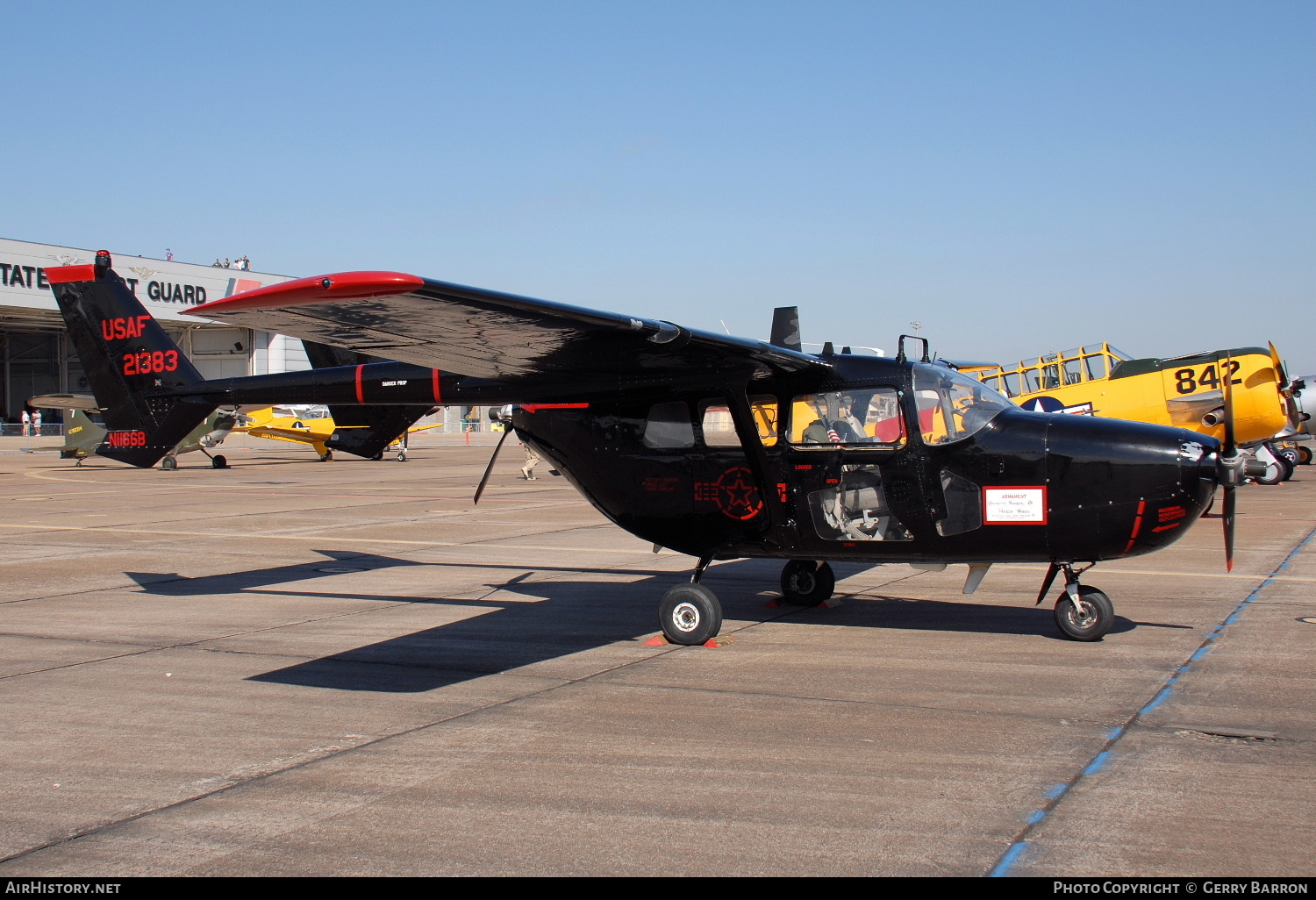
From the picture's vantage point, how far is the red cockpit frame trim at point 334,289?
530 cm

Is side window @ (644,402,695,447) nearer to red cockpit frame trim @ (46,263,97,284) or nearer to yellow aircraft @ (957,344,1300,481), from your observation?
red cockpit frame trim @ (46,263,97,284)

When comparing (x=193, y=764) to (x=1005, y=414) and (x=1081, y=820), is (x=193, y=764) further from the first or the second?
(x=1005, y=414)

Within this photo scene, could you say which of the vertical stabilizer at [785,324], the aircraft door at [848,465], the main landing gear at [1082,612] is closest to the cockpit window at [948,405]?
the aircraft door at [848,465]

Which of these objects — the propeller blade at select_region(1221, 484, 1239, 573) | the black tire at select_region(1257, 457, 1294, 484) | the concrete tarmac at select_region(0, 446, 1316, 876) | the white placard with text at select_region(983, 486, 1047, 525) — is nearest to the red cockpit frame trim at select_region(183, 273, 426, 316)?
the concrete tarmac at select_region(0, 446, 1316, 876)

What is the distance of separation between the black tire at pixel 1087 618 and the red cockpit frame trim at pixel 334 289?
5.52 m

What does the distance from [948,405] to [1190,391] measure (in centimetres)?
1393

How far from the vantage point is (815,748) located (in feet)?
17.8

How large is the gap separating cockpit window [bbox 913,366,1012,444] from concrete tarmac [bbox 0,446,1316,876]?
5.47ft

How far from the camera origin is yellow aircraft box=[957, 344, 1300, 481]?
1947 centimetres

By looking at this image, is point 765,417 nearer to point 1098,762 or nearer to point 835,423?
point 835,423

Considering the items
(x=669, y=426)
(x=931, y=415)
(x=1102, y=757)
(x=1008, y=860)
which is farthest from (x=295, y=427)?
(x=1008, y=860)

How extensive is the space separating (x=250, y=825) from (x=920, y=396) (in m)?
5.58

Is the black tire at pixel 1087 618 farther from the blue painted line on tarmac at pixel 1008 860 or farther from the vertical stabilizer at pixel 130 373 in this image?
the vertical stabilizer at pixel 130 373

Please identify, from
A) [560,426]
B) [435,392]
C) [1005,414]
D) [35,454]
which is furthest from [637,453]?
[35,454]
